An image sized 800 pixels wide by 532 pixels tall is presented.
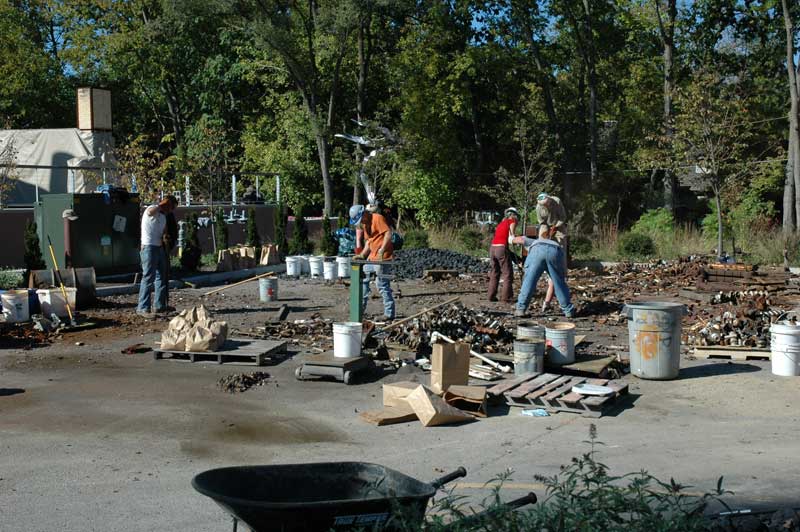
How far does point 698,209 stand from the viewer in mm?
42219

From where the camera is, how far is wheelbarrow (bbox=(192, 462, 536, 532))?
4117 mm

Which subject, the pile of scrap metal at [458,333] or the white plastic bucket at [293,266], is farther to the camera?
the white plastic bucket at [293,266]

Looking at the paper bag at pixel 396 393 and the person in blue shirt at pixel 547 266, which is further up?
the person in blue shirt at pixel 547 266

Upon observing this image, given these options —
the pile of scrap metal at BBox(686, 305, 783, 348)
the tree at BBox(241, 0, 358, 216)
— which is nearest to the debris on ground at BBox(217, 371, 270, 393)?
the pile of scrap metal at BBox(686, 305, 783, 348)

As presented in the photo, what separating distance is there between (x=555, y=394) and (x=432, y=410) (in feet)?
4.86

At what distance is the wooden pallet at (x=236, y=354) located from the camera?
1151 centimetres

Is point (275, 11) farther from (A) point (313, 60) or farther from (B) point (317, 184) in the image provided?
(B) point (317, 184)

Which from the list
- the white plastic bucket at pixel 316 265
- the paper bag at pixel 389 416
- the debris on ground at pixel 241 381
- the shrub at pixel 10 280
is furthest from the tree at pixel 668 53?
the paper bag at pixel 389 416

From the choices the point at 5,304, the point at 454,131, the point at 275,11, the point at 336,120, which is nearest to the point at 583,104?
the point at 454,131

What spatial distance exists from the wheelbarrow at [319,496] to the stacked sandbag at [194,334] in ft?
23.8

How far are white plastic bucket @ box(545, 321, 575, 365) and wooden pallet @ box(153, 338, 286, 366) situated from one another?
3669 millimetres

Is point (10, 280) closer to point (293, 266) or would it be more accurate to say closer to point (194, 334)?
point (293, 266)

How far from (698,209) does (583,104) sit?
765cm

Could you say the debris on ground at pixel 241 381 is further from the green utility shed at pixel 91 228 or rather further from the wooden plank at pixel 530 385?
the green utility shed at pixel 91 228
